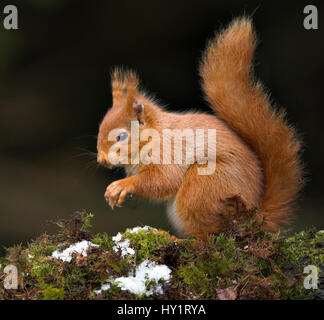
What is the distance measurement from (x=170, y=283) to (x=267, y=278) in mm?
313

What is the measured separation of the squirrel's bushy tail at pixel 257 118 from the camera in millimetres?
2008

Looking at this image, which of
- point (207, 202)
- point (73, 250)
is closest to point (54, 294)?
point (73, 250)

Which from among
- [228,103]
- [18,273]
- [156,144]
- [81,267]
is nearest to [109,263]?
→ [81,267]

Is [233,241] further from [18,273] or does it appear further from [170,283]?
[18,273]

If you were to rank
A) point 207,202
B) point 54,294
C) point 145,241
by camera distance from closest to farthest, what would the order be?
point 54,294 < point 145,241 < point 207,202

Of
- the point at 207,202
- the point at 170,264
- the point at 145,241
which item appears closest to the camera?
the point at 170,264

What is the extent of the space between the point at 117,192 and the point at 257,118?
2.18ft

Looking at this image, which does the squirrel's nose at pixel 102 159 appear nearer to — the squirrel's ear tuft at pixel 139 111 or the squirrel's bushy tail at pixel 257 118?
the squirrel's ear tuft at pixel 139 111

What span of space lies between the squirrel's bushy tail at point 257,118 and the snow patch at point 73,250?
74cm

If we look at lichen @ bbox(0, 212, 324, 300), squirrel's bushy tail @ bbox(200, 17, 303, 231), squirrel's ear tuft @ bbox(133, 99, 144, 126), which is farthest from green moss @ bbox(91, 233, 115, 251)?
squirrel's bushy tail @ bbox(200, 17, 303, 231)

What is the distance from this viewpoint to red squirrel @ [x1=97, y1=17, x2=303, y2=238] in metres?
1.98

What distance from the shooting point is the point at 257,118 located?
201cm

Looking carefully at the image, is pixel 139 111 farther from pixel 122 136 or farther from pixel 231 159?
pixel 231 159

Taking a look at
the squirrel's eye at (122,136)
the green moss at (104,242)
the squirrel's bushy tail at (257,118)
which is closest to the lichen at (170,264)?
the green moss at (104,242)
